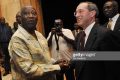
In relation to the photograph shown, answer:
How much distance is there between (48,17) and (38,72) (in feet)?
45.5

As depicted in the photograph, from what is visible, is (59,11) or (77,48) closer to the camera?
(77,48)

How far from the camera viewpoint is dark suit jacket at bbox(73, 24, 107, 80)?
5582 mm

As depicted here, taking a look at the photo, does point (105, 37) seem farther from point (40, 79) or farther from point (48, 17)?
point (48, 17)

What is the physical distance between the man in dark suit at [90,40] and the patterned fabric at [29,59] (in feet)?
1.47

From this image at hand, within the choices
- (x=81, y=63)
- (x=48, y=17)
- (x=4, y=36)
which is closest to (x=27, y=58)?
(x=81, y=63)

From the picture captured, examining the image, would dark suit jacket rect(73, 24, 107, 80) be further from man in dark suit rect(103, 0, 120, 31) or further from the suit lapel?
man in dark suit rect(103, 0, 120, 31)

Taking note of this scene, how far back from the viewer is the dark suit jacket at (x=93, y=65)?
558cm

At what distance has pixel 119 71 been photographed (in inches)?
217

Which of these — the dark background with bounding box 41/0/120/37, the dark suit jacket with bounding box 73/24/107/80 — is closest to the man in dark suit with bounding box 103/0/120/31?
the dark suit jacket with bounding box 73/24/107/80

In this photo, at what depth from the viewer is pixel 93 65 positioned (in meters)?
5.59

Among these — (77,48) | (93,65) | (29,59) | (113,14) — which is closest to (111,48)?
(93,65)

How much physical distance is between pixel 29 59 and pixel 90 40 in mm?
847

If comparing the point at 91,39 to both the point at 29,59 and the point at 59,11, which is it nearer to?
the point at 29,59

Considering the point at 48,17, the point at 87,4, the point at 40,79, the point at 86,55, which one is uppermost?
the point at 87,4
